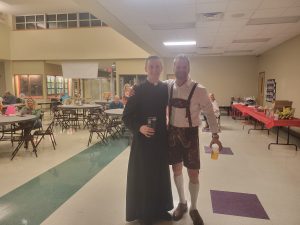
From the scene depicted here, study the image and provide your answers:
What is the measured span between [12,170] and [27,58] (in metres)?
10.7

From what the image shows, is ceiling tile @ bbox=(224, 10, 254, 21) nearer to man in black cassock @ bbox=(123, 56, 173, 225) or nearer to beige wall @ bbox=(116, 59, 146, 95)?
man in black cassock @ bbox=(123, 56, 173, 225)

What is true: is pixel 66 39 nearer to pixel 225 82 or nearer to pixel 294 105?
pixel 225 82

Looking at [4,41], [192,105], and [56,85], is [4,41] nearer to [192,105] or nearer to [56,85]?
[56,85]

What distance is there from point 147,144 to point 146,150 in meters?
0.06

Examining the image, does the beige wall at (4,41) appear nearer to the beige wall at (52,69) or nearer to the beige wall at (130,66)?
the beige wall at (52,69)

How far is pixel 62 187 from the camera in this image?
347 centimetres

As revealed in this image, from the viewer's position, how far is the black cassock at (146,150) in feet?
7.57

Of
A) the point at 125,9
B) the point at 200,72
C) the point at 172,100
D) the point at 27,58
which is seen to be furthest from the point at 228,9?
the point at 27,58

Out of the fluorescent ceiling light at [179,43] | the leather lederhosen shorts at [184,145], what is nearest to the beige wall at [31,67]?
the fluorescent ceiling light at [179,43]

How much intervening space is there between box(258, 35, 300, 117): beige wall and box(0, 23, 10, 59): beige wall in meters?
12.8

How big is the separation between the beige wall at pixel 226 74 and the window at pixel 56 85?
6797 millimetres

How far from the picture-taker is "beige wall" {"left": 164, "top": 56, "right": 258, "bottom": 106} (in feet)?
40.0

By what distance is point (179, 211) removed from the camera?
103 inches

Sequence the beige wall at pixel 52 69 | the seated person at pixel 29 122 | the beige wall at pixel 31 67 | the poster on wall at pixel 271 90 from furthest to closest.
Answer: the beige wall at pixel 52 69
the beige wall at pixel 31 67
the poster on wall at pixel 271 90
the seated person at pixel 29 122
